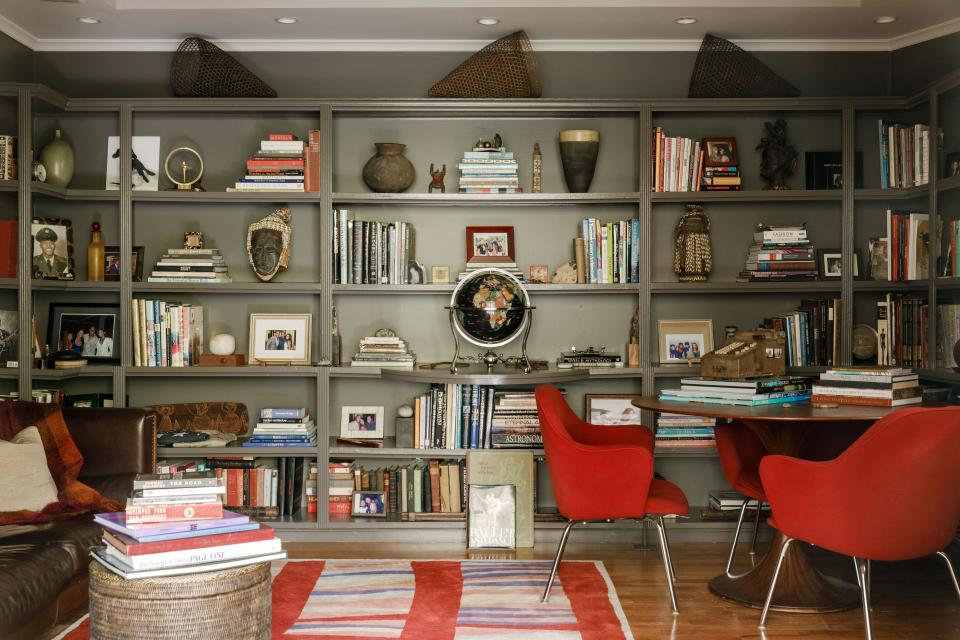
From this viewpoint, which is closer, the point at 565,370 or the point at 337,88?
the point at 565,370

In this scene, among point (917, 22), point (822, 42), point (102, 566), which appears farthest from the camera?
point (822, 42)

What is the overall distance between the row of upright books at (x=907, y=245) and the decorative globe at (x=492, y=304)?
70.8 inches

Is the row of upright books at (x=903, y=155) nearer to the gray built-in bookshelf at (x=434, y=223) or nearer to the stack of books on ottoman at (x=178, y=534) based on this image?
the gray built-in bookshelf at (x=434, y=223)

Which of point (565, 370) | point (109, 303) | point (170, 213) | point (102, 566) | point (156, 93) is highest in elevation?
point (156, 93)

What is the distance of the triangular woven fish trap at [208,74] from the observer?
473 centimetres

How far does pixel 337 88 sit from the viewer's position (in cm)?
490

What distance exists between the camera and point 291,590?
372 centimetres

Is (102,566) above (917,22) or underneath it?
underneath

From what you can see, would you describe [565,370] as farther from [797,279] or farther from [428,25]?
[428,25]

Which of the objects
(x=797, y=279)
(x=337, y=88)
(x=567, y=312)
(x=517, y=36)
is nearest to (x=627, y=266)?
(x=567, y=312)

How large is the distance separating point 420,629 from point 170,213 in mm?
2726

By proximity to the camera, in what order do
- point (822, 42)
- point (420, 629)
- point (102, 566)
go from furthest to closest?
point (822, 42) < point (420, 629) < point (102, 566)

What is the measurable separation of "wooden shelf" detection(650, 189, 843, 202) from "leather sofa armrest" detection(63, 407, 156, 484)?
8.62ft

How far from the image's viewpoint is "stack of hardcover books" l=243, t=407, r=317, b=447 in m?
4.66
